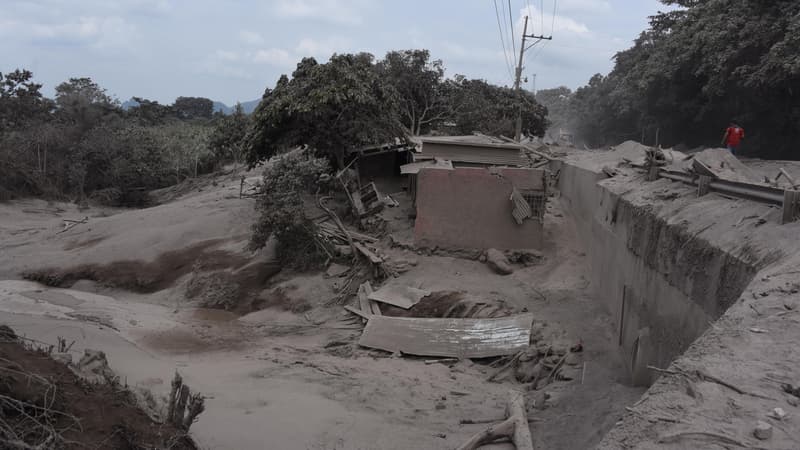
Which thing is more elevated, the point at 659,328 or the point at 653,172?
the point at 653,172

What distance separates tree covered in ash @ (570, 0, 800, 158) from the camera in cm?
1694

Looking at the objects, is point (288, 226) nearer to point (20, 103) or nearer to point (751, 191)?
point (751, 191)

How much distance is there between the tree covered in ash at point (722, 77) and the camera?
1694cm

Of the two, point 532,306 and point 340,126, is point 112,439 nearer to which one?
point 532,306

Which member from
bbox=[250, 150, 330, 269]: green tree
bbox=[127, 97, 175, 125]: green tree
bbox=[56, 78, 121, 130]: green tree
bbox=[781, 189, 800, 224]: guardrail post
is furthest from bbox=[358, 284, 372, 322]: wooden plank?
bbox=[127, 97, 175, 125]: green tree

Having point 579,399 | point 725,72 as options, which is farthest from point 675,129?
point 579,399

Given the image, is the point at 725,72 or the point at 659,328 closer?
the point at 659,328

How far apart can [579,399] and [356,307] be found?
5.83m

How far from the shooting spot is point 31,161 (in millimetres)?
25906

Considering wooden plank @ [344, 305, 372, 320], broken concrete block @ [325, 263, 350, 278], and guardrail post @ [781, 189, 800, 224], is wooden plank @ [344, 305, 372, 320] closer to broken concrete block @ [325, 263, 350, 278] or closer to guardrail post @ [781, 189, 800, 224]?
broken concrete block @ [325, 263, 350, 278]

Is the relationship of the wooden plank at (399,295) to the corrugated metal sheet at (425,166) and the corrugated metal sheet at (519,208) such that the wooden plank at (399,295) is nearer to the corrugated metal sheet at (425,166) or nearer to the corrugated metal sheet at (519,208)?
the corrugated metal sheet at (519,208)

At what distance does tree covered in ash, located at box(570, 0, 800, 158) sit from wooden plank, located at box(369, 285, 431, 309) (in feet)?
37.2

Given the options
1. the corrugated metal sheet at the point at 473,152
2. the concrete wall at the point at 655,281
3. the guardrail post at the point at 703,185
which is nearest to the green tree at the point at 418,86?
the corrugated metal sheet at the point at 473,152

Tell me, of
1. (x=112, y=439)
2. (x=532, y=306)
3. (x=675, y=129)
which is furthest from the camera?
(x=675, y=129)
